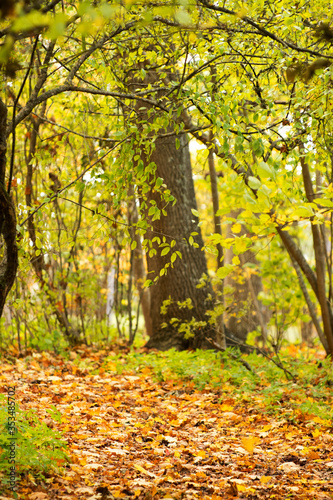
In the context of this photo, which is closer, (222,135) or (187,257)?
(222,135)

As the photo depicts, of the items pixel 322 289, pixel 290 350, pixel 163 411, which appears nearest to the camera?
pixel 163 411

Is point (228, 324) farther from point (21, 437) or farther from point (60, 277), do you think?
point (21, 437)

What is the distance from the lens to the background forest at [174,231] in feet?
7.98

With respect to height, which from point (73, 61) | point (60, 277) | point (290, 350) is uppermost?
point (73, 61)

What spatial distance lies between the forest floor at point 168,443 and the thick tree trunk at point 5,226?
1007 millimetres

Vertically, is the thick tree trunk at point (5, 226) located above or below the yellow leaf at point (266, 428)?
above

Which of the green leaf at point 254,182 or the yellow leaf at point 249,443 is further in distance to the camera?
the yellow leaf at point 249,443

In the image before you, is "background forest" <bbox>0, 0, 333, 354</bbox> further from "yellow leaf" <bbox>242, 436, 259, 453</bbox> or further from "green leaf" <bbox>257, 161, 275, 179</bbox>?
"yellow leaf" <bbox>242, 436, 259, 453</bbox>

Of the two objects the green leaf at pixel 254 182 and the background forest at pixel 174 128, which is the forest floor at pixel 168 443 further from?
the green leaf at pixel 254 182

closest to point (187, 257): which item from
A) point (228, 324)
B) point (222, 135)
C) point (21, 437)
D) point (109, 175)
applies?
point (228, 324)

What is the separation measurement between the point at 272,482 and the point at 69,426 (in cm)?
145

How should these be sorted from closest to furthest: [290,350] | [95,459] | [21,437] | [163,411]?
[21,437], [95,459], [163,411], [290,350]

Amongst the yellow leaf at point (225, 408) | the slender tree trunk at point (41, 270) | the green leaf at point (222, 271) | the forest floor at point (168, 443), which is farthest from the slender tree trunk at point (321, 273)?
the slender tree trunk at point (41, 270)

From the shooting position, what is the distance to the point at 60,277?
6.21 m
